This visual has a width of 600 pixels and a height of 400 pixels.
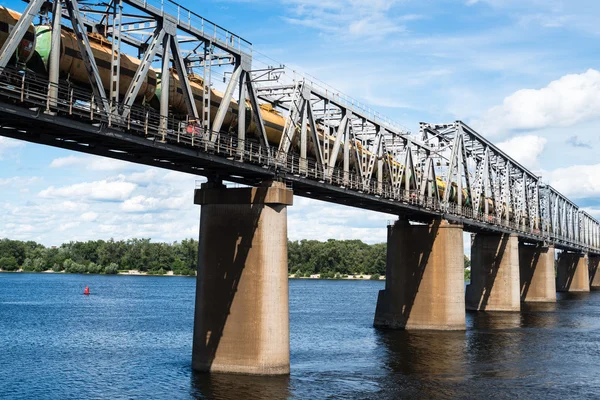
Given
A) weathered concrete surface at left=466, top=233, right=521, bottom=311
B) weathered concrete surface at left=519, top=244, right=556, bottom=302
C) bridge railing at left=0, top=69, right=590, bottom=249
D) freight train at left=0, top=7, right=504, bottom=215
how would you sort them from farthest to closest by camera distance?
weathered concrete surface at left=519, top=244, right=556, bottom=302
weathered concrete surface at left=466, top=233, right=521, bottom=311
freight train at left=0, top=7, right=504, bottom=215
bridge railing at left=0, top=69, right=590, bottom=249

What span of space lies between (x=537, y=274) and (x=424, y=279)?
5672 centimetres

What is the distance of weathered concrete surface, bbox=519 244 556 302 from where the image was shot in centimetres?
11156

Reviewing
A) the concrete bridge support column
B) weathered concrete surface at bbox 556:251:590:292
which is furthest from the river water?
weathered concrete surface at bbox 556:251:590:292

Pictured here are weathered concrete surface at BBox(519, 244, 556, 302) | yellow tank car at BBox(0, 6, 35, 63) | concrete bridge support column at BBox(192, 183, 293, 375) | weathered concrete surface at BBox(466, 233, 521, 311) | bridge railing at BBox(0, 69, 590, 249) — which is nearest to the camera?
bridge railing at BBox(0, 69, 590, 249)

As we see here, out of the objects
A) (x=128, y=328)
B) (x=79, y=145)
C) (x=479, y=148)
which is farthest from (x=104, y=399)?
(x=479, y=148)

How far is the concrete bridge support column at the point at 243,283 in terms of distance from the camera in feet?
124

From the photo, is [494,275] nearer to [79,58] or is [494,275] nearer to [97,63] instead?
[97,63]

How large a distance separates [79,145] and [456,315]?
42235 mm

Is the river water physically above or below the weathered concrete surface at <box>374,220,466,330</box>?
below

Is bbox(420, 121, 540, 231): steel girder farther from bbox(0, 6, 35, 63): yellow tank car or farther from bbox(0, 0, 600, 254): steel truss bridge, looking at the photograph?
bbox(0, 6, 35, 63): yellow tank car

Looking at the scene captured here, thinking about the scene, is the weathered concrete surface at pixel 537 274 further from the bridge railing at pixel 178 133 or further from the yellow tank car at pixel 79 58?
the yellow tank car at pixel 79 58

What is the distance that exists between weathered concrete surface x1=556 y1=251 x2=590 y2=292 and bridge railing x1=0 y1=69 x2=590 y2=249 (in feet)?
332

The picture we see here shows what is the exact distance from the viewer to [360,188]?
182ft

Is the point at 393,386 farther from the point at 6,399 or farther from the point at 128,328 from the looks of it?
the point at 128,328
